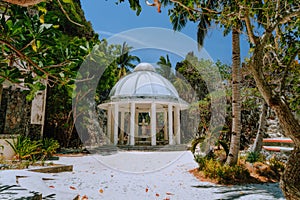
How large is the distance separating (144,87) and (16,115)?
27.7ft

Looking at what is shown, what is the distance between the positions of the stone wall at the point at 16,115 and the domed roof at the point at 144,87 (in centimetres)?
704

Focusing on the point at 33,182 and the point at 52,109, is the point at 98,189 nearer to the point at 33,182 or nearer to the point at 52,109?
the point at 33,182

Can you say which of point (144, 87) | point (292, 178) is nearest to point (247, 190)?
point (292, 178)

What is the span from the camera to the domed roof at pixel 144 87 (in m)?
15.0

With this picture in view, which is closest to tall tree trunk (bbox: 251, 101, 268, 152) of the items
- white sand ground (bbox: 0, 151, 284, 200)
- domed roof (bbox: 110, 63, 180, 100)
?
white sand ground (bbox: 0, 151, 284, 200)

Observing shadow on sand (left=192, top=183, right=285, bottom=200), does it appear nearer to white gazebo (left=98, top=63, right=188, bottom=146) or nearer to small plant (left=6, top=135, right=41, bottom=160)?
small plant (left=6, top=135, right=41, bottom=160)

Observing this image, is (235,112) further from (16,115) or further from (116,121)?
(116,121)

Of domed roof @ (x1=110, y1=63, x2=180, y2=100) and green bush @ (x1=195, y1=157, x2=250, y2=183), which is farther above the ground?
domed roof @ (x1=110, y1=63, x2=180, y2=100)

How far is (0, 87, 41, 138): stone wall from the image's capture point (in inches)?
324

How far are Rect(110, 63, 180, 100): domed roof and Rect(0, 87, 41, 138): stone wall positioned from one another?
704 cm

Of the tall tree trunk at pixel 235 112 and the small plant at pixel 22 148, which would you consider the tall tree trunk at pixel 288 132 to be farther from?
the small plant at pixel 22 148

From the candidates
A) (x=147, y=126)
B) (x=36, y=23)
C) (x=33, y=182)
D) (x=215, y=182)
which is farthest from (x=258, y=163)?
(x=147, y=126)

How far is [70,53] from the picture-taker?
258cm

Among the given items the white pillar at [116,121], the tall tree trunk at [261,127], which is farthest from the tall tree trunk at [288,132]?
the white pillar at [116,121]
